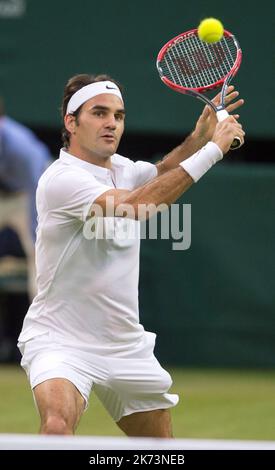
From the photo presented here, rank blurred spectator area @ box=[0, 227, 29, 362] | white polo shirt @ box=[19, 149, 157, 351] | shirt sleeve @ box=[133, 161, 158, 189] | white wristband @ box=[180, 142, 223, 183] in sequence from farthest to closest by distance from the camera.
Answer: blurred spectator area @ box=[0, 227, 29, 362]
shirt sleeve @ box=[133, 161, 158, 189]
white polo shirt @ box=[19, 149, 157, 351]
white wristband @ box=[180, 142, 223, 183]

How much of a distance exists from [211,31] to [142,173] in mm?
723

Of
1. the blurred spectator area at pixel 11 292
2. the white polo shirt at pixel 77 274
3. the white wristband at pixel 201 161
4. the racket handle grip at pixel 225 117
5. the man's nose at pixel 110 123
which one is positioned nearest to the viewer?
the white wristband at pixel 201 161

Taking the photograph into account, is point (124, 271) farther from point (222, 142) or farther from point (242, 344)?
point (242, 344)

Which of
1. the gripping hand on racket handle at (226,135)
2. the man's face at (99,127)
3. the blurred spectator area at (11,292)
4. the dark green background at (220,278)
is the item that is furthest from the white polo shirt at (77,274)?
the blurred spectator area at (11,292)

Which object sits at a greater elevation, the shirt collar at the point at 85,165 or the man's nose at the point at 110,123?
the man's nose at the point at 110,123

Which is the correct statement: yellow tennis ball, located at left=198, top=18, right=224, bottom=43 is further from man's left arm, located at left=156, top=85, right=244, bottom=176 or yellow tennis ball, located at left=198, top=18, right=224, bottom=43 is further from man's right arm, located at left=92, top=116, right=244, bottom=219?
man's right arm, located at left=92, top=116, right=244, bottom=219

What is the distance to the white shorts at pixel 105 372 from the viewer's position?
477 centimetres

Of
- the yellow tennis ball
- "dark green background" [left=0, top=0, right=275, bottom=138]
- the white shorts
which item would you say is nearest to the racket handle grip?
the yellow tennis ball

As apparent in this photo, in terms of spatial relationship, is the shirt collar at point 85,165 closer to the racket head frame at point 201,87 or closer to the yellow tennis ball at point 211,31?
the racket head frame at point 201,87

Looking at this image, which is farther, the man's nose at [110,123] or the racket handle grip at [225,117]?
the man's nose at [110,123]

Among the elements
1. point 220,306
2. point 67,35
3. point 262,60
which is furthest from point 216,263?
point 67,35

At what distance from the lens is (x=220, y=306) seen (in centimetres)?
1001

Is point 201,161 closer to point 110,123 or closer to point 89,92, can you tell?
point 110,123

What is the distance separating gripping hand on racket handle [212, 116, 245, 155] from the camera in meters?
4.75
